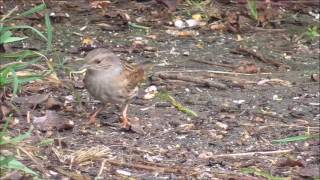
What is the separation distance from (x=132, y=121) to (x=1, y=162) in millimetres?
1925

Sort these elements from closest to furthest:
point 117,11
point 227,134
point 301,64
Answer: point 227,134 < point 301,64 < point 117,11

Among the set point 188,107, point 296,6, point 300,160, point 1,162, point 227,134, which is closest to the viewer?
point 1,162

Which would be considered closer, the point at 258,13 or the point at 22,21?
the point at 22,21

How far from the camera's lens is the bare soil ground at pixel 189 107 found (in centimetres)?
559

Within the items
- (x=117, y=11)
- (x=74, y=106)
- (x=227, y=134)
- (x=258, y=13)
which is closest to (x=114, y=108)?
(x=74, y=106)

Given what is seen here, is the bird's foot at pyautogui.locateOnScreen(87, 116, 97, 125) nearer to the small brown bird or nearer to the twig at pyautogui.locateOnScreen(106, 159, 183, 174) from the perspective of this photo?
the small brown bird

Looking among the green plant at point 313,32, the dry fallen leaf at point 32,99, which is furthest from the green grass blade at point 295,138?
the green plant at point 313,32

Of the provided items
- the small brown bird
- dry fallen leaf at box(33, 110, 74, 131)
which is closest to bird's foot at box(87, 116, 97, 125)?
the small brown bird

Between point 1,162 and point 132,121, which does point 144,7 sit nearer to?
point 132,121

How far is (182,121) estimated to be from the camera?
6523 mm

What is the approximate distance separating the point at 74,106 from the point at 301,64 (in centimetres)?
245

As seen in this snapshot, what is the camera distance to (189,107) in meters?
6.84

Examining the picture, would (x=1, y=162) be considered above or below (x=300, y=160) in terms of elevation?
above

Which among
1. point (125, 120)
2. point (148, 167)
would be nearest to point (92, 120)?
point (125, 120)
